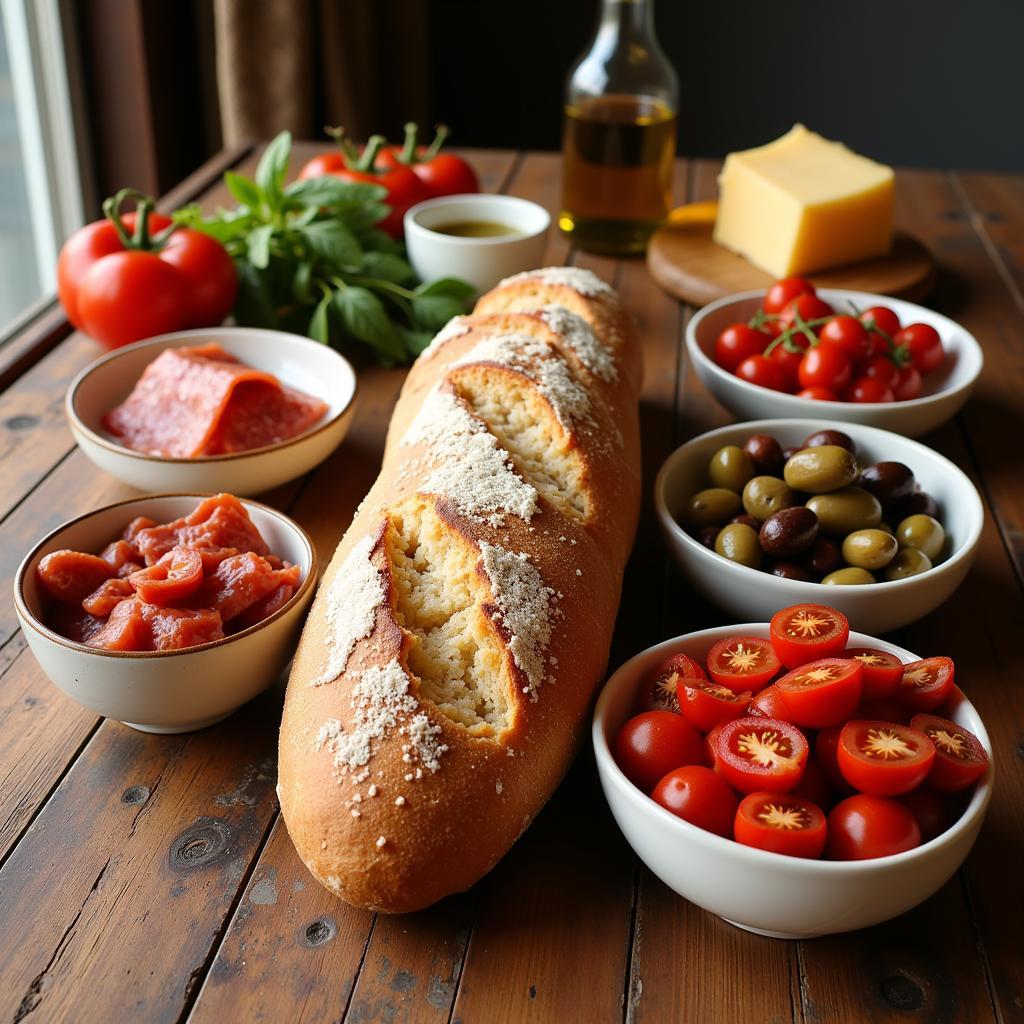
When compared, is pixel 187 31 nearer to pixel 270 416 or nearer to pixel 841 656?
pixel 270 416

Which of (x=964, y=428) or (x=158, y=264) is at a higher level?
(x=158, y=264)

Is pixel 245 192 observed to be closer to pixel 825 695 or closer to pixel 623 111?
pixel 623 111

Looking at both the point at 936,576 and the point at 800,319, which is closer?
the point at 936,576

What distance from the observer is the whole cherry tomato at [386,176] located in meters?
2.10

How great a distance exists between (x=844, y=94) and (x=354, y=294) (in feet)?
9.07

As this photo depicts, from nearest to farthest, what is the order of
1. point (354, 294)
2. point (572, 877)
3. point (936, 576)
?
1. point (572, 877)
2. point (936, 576)
3. point (354, 294)

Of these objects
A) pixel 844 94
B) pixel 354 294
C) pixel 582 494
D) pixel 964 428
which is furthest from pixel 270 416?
pixel 844 94

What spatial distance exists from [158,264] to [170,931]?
1138 millimetres

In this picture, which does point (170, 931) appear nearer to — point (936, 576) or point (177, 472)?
point (177, 472)

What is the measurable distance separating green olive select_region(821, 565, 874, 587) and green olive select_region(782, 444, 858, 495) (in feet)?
0.39

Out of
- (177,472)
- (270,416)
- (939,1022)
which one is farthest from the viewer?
(270,416)

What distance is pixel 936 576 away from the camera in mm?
1176

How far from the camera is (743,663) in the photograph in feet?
3.37

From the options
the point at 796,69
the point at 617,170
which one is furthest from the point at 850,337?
the point at 796,69
